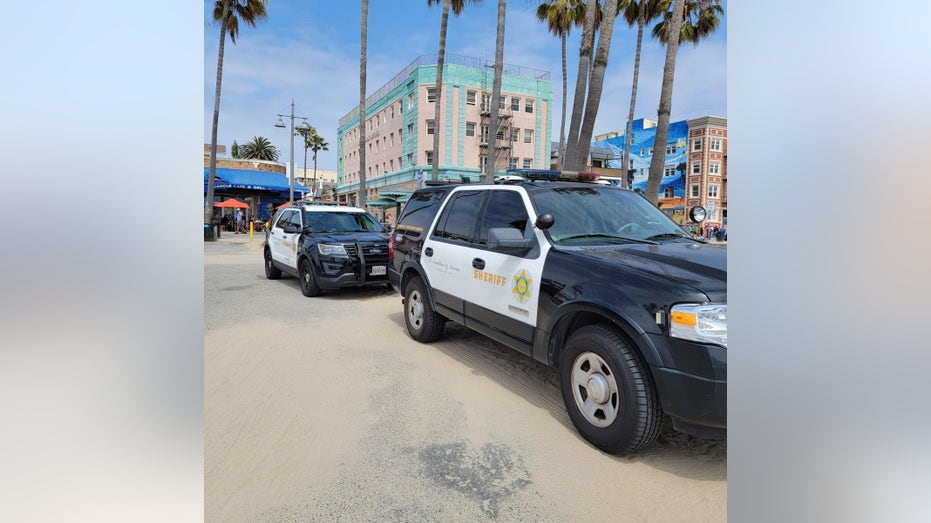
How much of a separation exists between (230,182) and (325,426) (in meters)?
35.2

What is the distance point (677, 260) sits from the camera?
10.6ft

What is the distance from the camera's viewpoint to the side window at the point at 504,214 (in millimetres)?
4332

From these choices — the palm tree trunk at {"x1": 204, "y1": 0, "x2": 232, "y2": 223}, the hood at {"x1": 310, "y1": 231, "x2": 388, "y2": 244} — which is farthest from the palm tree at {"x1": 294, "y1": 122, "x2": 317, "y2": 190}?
the hood at {"x1": 310, "y1": 231, "x2": 388, "y2": 244}

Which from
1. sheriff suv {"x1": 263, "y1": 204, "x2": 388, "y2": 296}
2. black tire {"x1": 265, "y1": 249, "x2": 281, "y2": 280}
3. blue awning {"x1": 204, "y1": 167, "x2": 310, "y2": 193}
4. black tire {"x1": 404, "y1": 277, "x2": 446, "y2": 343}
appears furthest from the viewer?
blue awning {"x1": 204, "y1": 167, "x2": 310, "y2": 193}

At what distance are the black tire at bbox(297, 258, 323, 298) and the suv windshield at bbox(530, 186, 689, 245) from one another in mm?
5506

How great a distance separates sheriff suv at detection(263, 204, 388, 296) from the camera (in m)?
8.49

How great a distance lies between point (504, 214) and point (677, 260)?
69.3 inches

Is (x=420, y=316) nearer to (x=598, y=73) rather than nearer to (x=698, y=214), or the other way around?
(x=698, y=214)

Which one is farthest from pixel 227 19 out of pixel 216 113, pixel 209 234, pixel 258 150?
pixel 258 150

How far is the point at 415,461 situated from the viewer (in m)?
3.04

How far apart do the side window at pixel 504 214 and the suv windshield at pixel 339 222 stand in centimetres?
541

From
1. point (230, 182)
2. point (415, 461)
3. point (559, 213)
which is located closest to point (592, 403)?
point (415, 461)

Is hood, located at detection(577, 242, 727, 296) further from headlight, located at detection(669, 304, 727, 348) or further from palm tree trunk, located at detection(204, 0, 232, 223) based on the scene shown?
palm tree trunk, located at detection(204, 0, 232, 223)
